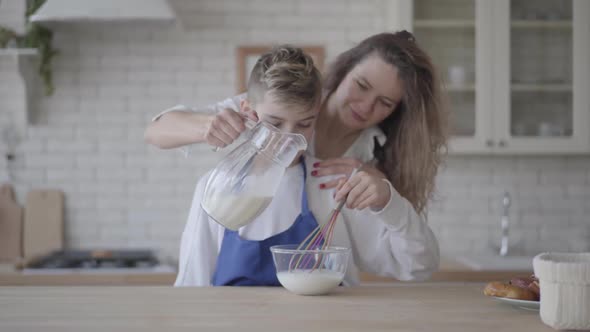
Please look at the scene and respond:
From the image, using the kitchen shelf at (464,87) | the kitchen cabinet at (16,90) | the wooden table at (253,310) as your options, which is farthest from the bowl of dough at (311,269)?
the kitchen cabinet at (16,90)

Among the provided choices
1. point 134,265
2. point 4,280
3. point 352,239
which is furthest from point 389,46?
point 4,280

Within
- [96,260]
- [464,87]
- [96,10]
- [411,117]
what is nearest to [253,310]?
[411,117]

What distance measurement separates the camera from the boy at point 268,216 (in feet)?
5.09

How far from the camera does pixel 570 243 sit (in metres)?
3.63

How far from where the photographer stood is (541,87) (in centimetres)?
348

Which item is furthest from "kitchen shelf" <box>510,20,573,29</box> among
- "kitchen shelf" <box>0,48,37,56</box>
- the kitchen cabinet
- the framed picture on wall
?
the kitchen cabinet

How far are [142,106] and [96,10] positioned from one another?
79cm

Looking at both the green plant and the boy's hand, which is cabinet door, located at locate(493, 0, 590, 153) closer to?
the boy's hand

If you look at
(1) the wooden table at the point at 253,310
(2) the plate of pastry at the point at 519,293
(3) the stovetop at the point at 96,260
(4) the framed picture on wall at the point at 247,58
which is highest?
(4) the framed picture on wall at the point at 247,58

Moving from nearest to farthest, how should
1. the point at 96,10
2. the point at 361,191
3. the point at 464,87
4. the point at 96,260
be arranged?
the point at 361,191, the point at 96,10, the point at 96,260, the point at 464,87

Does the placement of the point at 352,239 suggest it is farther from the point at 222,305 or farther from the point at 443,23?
the point at 443,23

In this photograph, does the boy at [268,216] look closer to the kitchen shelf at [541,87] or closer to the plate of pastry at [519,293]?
the plate of pastry at [519,293]

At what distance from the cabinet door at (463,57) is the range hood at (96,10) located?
141cm

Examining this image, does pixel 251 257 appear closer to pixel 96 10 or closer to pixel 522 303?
pixel 522 303
